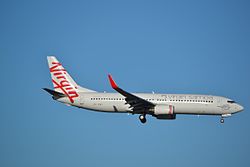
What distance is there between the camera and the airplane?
4694 centimetres

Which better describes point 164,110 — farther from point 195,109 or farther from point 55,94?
point 55,94

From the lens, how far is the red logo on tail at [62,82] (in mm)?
51281

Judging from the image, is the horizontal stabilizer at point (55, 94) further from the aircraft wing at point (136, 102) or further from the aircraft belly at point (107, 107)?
the aircraft wing at point (136, 102)

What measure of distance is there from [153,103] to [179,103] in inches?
122

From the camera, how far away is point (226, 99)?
48.7 m

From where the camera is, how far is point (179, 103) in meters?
47.8

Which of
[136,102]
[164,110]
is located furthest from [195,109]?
[136,102]

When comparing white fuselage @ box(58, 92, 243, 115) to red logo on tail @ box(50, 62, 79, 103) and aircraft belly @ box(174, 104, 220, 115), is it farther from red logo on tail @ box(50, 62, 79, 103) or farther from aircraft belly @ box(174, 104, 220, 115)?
red logo on tail @ box(50, 62, 79, 103)

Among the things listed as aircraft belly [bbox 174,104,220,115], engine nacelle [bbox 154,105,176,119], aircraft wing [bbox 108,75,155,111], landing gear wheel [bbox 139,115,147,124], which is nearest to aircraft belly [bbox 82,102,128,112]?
aircraft wing [bbox 108,75,155,111]

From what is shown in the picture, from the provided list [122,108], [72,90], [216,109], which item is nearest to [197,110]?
[216,109]

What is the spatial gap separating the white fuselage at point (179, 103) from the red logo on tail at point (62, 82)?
2.28m

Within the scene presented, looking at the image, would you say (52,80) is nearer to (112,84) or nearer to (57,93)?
(57,93)

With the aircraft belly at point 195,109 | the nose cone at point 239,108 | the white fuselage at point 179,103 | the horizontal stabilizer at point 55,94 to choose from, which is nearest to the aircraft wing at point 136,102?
the white fuselage at point 179,103

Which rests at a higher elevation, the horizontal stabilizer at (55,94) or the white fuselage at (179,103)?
the horizontal stabilizer at (55,94)
